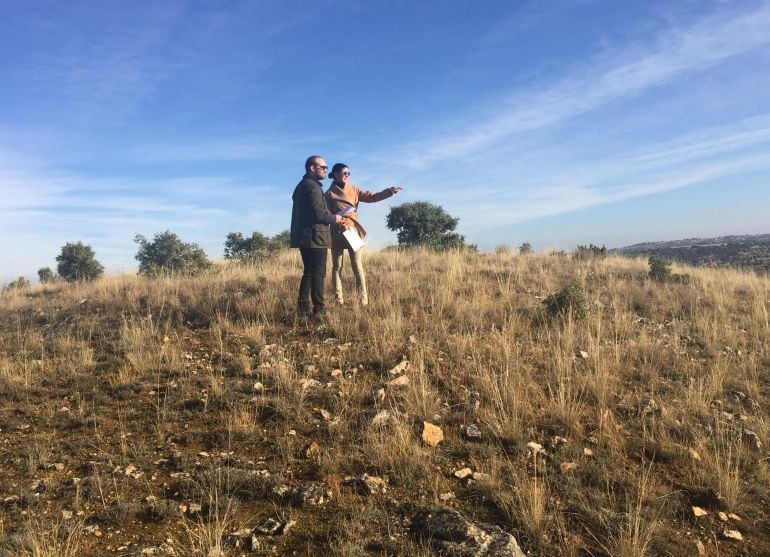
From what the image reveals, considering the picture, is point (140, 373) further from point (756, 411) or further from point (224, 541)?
point (756, 411)

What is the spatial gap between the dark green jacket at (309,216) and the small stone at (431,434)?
3308 mm

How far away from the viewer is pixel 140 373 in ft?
16.4

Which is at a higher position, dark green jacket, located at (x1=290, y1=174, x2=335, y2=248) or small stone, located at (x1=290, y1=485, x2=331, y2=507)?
dark green jacket, located at (x1=290, y1=174, x2=335, y2=248)

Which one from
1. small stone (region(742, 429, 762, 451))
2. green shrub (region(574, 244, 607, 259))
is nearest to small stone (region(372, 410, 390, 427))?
small stone (region(742, 429, 762, 451))

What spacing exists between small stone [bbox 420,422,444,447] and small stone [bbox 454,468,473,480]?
38cm

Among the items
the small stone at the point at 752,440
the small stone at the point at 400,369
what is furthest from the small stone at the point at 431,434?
the small stone at the point at 752,440

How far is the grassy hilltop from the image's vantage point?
2.74 m

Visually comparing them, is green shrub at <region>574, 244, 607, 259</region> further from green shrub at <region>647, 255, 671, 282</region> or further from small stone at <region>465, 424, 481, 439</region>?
small stone at <region>465, 424, 481, 439</region>

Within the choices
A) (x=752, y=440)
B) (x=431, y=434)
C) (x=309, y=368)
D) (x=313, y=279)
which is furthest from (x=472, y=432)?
(x=313, y=279)

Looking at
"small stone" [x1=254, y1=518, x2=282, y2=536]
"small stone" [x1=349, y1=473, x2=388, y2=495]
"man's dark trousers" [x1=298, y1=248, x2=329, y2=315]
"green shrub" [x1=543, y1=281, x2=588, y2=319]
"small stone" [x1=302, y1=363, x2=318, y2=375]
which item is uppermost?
"man's dark trousers" [x1=298, y1=248, x2=329, y2=315]

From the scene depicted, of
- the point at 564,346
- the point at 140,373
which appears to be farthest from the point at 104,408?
the point at 564,346

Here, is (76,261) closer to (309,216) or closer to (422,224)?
(422,224)

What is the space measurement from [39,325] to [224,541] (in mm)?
7011

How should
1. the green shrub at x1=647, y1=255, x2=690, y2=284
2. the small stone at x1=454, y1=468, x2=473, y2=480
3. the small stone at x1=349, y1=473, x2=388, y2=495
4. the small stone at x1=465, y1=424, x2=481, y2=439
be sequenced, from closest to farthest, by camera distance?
the small stone at x1=349, y1=473, x2=388, y2=495 < the small stone at x1=454, y1=468, x2=473, y2=480 < the small stone at x1=465, y1=424, x2=481, y2=439 < the green shrub at x1=647, y1=255, x2=690, y2=284
